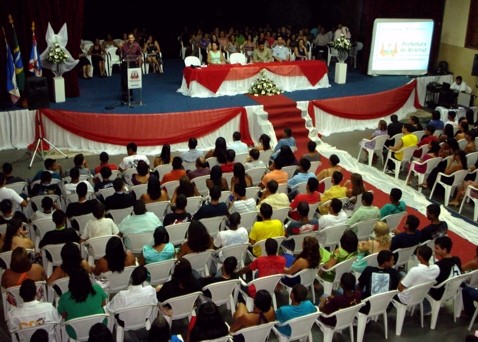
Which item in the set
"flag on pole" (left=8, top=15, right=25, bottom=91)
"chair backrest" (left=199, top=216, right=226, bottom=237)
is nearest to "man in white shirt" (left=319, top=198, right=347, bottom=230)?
"chair backrest" (left=199, top=216, right=226, bottom=237)

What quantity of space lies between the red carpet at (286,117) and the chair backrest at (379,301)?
6339 mm

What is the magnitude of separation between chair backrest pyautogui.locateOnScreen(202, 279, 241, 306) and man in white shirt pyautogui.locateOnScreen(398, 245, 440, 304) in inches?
64.9

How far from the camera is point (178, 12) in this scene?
1880 centimetres

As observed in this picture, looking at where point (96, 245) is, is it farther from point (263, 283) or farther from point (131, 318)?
point (263, 283)

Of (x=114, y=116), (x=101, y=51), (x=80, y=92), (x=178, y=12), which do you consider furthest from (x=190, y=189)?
(x=178, y=12)

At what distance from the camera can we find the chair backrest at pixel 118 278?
5.66m

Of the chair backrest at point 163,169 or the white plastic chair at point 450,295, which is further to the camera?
the chair backrest at point 163,169

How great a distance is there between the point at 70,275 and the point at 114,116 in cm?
636

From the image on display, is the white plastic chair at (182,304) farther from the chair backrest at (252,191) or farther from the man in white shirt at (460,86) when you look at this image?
the man in white shirt at (460,86)

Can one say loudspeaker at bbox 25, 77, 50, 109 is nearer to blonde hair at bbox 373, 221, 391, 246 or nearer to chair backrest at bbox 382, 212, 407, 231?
chair backrest at bbox 382, 212, 407, 231

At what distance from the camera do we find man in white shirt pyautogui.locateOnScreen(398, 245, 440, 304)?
5723 millimetres

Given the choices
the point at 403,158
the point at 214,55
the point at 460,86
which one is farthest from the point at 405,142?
the point at 214,55

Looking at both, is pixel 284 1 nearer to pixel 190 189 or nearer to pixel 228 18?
pixel 228 18

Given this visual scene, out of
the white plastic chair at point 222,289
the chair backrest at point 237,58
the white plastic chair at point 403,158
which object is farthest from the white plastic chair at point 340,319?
the chair backrest at point 237,58
